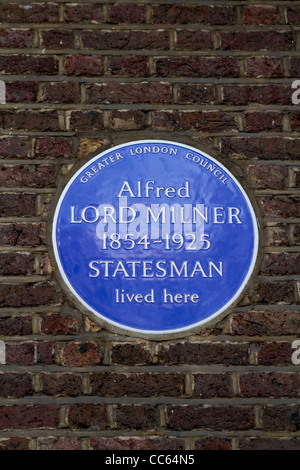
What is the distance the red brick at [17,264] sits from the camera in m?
2.17

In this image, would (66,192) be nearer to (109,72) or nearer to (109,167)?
(109,167)

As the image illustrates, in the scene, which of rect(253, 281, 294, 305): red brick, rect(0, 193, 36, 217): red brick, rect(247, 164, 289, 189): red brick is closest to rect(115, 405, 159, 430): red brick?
rect(253, 281, 294, 305): red brick

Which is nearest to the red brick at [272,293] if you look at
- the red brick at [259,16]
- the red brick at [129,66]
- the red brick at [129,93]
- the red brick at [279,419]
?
the red brick at [279,419]

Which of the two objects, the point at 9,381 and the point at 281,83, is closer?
the point at 9,381

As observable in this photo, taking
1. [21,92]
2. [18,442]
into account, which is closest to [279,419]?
[18,442]

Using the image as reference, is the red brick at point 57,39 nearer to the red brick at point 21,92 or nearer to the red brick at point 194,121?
the red brick at point 21,92

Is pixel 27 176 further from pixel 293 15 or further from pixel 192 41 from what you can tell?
pixel 293 15

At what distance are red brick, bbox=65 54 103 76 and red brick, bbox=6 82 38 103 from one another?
0.14 m

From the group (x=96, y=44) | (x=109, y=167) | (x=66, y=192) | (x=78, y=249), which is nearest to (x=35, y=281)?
(x=78, y=249)

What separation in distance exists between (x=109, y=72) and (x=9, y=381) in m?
1.14

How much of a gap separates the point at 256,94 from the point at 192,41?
31cm

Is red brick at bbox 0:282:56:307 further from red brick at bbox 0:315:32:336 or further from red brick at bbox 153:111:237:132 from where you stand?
red brick at bbox 153:111:237:132

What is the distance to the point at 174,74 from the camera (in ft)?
7.48

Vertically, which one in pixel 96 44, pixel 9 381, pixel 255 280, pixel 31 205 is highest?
pixel 96 44
